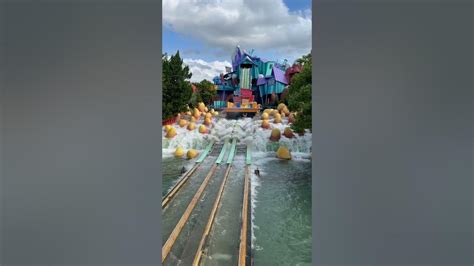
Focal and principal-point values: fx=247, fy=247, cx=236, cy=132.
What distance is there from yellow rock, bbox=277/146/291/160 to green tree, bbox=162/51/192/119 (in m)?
2.05

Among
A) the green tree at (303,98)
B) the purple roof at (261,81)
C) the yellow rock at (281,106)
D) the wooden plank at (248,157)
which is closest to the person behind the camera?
the green tree at (303,98)

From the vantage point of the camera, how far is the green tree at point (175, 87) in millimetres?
4746

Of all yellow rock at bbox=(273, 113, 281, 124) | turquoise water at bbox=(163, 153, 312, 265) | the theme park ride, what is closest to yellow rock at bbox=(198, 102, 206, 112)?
the theme park ride

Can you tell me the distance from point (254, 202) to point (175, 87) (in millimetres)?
2896

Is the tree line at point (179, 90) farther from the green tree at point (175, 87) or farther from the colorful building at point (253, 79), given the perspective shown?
the colorful building at point (253, 79)

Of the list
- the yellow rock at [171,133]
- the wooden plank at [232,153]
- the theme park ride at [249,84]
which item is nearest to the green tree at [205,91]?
the theme park ride at [249,84]

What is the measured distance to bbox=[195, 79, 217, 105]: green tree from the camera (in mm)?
4785

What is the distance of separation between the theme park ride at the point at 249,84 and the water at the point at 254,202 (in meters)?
0.36

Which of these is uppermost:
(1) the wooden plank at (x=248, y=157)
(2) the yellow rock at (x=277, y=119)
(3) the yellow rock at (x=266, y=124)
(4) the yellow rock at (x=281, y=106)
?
(4) the yellow rock at (x=281, y=106)

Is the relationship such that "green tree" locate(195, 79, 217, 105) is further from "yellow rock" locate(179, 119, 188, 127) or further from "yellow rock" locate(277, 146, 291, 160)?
"yellow rock" locate(277, 146, 291, 160)
